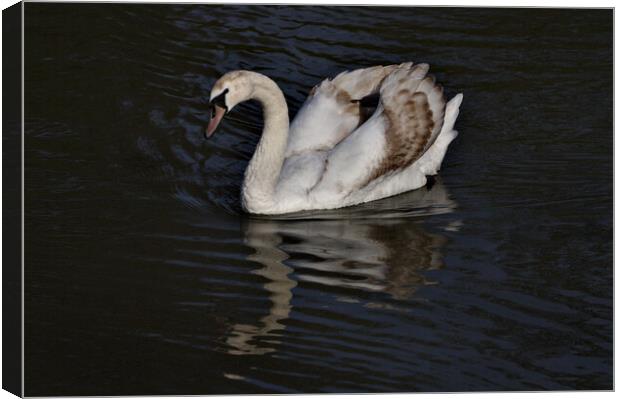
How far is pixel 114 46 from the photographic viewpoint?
503 inches

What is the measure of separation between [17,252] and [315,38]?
5.61 m

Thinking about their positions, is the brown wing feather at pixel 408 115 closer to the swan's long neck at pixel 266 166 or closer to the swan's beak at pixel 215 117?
the swan's long neck at pixel 266 166

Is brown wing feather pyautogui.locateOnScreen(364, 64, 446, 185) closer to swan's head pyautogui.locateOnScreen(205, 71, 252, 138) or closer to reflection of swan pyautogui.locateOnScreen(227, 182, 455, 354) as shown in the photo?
reflection of swan pyautogui.locateOnScreen(227, 182, 455, 354)

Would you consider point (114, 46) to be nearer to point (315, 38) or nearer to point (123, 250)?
point (315, 38)

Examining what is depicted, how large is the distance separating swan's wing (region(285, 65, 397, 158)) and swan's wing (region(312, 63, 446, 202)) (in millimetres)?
162

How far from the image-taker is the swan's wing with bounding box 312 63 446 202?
10.6m

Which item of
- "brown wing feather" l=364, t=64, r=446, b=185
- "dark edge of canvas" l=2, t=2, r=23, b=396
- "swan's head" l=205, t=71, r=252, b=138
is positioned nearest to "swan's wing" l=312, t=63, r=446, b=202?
"brown wing feather" l=364, t=64, r=446, b=185

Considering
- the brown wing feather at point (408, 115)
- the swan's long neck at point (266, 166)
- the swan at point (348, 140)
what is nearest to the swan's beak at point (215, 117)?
the swan at point (348, 140)

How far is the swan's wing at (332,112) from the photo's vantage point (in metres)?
11.0

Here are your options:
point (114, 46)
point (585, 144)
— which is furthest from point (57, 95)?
point (585, 144)

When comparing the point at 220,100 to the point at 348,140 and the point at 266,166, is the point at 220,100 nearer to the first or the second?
the point at 266,166

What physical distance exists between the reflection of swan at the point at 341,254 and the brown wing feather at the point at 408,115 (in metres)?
0.33

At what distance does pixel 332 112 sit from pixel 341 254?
1.70 m

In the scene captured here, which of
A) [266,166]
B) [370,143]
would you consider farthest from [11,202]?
[370,143]
